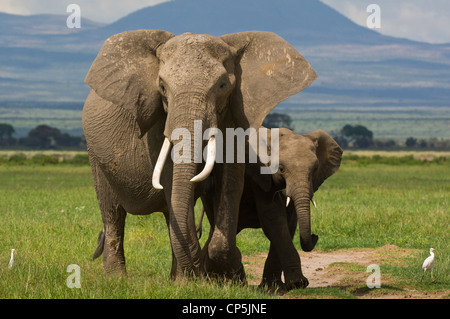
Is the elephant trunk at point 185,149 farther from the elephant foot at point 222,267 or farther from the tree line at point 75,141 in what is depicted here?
the tree line at point 75,141

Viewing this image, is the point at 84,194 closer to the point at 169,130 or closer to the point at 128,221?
the point at 128,221

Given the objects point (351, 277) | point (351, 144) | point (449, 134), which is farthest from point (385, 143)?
point (351, 277)

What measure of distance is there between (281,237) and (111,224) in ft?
6.31

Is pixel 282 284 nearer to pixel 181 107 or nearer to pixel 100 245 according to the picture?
pixel 100 245

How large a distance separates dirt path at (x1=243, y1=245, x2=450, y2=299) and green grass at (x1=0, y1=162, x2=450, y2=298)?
244mm

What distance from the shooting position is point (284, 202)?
941cm

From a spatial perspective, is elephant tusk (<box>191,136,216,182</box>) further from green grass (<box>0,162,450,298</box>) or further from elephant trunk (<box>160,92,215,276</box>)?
green grass (<box>0,162,450,298</box>)

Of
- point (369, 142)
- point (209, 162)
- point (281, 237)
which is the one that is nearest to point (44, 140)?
point (369, 142)

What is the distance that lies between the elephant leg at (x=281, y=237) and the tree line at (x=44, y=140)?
116 meters

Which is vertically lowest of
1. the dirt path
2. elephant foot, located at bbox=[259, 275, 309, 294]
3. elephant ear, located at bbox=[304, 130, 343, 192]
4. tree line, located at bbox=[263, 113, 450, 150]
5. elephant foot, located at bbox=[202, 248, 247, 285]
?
tree line, located at bbox=[263, 113, 450, 150]

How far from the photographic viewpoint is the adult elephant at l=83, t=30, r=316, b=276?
7.45m

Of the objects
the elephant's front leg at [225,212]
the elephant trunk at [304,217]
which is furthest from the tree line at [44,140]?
the elephant's front leg at [225,212]

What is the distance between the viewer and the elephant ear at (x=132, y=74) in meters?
7.96

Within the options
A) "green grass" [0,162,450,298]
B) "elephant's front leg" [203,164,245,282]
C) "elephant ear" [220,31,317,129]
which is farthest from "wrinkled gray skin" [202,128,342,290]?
"elephant ear" [220,31,317,129]
